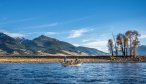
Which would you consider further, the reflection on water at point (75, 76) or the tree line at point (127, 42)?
the tree line at point (127, 42)

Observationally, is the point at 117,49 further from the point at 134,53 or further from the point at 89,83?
the point at 89,83

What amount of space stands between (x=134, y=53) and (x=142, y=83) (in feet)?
346

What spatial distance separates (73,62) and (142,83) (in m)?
62.3

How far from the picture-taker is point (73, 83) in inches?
2092

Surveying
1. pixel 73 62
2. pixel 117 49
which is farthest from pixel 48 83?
pixel 117 49

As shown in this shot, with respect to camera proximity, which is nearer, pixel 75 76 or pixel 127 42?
pixel 75 76

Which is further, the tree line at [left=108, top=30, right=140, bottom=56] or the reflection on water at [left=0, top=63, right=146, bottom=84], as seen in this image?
the tree line at [left=108, top=30, right=140, bottom=56]

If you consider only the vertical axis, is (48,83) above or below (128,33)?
below

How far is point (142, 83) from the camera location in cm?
5281

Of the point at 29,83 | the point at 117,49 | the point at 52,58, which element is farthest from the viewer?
the point at 52,58

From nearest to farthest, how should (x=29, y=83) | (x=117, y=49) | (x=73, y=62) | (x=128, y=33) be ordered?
(x=29, y=83) < (x=73, y=62) < (x=128, y=33) < (x=117, y=49)

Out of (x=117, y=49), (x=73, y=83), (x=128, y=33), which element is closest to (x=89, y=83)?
(x=73, y=83)

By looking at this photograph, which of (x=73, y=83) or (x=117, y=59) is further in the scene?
(x=117, y=59)

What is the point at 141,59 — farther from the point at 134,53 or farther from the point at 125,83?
the point at 125,83
